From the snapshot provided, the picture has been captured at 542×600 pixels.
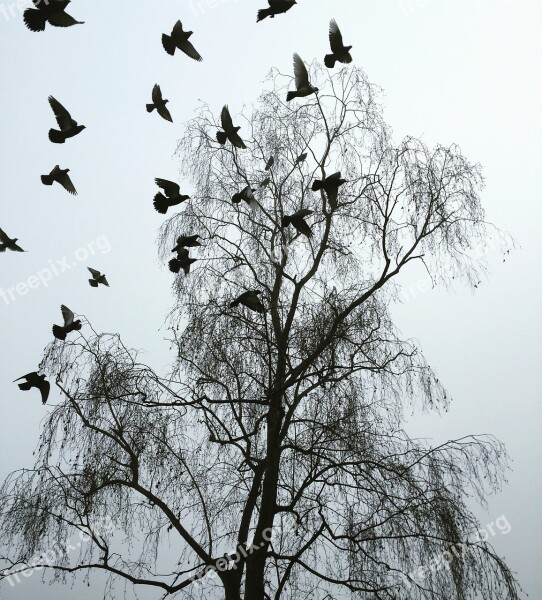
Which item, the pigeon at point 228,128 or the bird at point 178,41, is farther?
the pigeon at point 228,128

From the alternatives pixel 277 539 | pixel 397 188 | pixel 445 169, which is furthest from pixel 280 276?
pixel 277 539

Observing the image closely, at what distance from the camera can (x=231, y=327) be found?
580 cm

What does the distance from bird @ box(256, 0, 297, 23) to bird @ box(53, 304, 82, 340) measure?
108 inches

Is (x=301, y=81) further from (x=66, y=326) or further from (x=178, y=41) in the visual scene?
(x=66, y=326)

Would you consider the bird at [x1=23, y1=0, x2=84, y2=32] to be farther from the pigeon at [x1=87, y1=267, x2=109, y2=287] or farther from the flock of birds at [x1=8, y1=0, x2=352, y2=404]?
the pigeon at [x1=87, y1=267, x2=109, y2=287]

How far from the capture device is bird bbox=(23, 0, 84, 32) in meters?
3.58

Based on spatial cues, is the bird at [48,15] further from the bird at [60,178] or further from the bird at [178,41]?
the bird at [60,178]

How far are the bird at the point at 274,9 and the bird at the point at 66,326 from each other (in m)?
2.76

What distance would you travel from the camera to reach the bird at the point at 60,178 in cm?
489

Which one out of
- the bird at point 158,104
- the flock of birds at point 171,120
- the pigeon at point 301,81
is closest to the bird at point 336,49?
the flock of birds at point 171,120

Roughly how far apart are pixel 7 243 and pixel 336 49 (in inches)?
113

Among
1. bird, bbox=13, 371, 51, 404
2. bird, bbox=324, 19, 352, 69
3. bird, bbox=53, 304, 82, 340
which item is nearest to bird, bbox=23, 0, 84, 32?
bird, bbox=324, 19, 352, 69

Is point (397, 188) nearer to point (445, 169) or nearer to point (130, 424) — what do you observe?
point (445, 169)

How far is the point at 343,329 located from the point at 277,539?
193 centimetres
